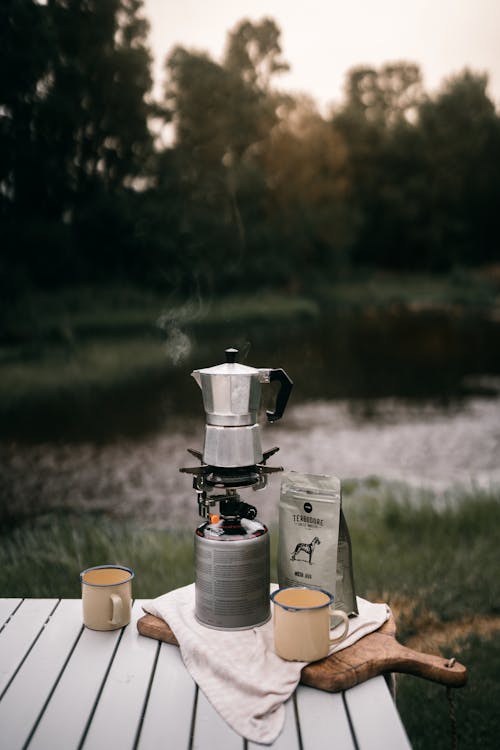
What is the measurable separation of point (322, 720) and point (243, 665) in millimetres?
212

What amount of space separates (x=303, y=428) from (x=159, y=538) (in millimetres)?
4966

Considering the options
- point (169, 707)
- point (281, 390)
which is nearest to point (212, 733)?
point (169, 707)

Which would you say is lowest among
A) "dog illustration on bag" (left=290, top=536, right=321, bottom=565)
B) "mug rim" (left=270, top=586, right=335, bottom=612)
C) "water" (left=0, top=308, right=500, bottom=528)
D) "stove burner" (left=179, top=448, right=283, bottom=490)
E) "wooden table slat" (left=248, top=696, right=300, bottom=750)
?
"water" (left=0, top=308, right=500, bottom=528)

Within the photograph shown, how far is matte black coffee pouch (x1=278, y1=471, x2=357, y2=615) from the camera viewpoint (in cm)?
160

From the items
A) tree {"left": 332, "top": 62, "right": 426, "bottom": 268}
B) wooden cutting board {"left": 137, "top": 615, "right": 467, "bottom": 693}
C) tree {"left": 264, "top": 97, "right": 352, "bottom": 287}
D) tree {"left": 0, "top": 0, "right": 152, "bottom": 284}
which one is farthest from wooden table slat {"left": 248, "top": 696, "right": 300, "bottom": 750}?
tree {"left": 332, "top": 62, "right": 426, "bottom": 268}

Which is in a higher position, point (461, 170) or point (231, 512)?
point (461, 170)

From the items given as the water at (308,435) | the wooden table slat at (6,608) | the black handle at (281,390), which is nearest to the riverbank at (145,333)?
the water at (308,435)

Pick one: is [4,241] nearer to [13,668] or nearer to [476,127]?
[13,668]

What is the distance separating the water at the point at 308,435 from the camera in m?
7.03

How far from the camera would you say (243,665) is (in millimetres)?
1469

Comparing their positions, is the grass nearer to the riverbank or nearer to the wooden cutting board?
the wooden cutting board

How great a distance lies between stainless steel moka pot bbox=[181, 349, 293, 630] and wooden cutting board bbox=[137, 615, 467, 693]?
0.72 feet

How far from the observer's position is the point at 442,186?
21.0 m

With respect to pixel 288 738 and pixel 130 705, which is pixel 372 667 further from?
pixel 130 705
